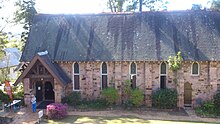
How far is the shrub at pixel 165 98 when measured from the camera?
24266mm

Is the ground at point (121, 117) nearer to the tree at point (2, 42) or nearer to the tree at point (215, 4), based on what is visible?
the tree at point (2, 42)

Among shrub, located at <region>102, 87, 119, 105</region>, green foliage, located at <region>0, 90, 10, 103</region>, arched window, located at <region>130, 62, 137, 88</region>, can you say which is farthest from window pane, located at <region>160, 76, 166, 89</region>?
green foliage, located at <region>0, 90, 10, 103</region>

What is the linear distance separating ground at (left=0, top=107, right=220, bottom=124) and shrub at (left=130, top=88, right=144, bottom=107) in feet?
2.83

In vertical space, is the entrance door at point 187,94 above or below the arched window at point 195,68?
below

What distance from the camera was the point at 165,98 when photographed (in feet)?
79.6

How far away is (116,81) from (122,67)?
4.91ft

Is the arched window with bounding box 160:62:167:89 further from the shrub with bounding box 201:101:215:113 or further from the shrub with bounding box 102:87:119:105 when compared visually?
the shrub with bounding box 102:87:119:105

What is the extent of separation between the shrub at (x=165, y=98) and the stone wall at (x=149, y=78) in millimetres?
959

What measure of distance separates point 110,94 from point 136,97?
243 cm

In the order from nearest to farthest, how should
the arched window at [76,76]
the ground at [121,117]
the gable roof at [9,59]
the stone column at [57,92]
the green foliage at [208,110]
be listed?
the ground at [121,117], the green foliage at [208,110], the stone column at [57,92], the arched window at [76,76], the gable roof at [9,59]

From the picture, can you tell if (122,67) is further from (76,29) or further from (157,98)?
(76,29)

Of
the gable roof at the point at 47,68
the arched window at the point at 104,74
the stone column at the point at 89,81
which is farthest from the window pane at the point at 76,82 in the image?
the arched window at the point at 104,74

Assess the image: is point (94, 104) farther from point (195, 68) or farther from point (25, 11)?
point (25, 11)

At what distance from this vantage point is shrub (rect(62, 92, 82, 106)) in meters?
25.8
